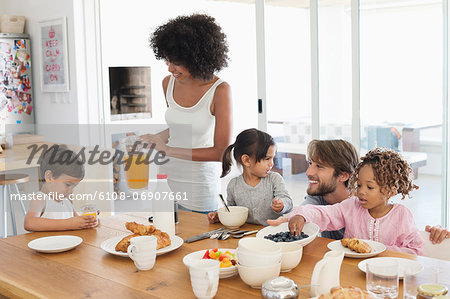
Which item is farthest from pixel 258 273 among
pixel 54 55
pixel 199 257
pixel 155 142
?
pixel 54 55

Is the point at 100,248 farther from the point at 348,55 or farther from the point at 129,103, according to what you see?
the point at 129,103

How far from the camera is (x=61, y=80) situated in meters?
5.14

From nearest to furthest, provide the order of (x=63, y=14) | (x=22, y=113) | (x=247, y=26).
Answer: (x=63, y=14) → (x=22, y=113) → (x=247, y=26)

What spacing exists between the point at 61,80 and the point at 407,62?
3315mm

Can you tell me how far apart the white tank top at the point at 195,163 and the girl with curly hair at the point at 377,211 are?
0.71 meters

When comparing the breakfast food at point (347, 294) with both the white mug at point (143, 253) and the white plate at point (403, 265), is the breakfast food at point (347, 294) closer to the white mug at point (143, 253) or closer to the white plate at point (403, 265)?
the white plate at point (403, 265)

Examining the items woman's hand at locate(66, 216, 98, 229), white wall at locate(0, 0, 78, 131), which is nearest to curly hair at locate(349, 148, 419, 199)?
woman's hand at locate(66, 216, 98, 229)

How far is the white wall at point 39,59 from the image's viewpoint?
5.01 m

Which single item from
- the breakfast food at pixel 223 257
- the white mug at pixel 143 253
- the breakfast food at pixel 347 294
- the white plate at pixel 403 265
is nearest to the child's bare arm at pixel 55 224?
the white mug at pixel 143 253

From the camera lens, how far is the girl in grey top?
2.13 meters

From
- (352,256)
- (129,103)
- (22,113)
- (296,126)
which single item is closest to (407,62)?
(296,126)

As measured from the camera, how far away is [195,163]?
246 centimetres

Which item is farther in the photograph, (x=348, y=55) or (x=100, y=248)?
(x=348, y=55)

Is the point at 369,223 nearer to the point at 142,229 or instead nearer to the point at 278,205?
the point at 278,205
